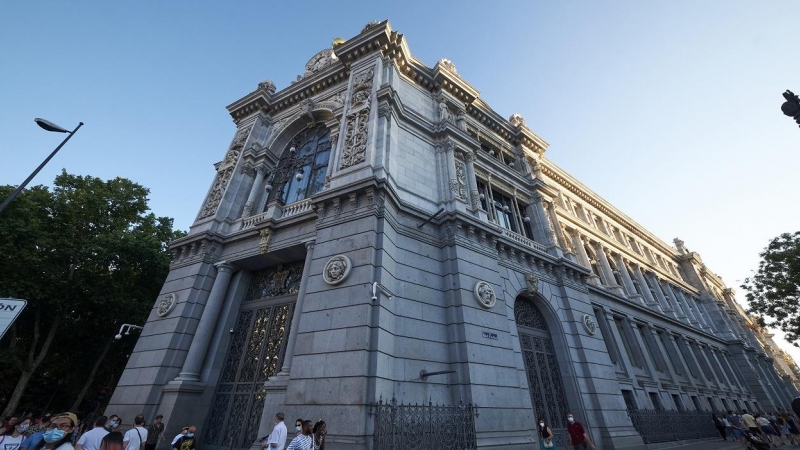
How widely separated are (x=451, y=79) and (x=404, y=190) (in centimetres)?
961

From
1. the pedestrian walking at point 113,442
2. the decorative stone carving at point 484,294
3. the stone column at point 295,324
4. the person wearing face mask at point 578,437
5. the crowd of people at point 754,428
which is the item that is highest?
the decorative stone carving at point 484,294

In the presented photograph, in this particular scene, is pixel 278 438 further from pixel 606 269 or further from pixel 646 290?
pixel 646 290

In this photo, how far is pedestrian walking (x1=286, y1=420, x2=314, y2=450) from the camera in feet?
20.0

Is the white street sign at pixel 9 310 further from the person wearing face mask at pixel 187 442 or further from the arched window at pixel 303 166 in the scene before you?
the arched window at pixel 303 166

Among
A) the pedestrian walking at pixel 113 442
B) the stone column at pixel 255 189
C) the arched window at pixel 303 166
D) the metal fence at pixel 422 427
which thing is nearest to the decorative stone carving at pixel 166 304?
the stone column at pixel 255 189

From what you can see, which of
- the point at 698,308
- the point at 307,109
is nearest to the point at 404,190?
the point at 307,109

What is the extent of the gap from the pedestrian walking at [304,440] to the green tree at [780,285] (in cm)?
3250

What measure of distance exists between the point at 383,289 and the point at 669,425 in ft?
54.0

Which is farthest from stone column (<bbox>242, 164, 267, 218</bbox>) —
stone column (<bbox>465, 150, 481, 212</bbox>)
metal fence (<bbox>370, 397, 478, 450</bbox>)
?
metal fence (<bbox>370, 397, 478, 450</bbox>)

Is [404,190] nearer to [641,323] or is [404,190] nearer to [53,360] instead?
[641,323]

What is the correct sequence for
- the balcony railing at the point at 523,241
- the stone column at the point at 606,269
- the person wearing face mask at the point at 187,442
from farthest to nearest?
the stone column at the point at 606,269 → the balcony railing at the point at 523,241 → the person wearing face mask at the point at 187,442

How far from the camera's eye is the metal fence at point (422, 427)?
27.2 feet

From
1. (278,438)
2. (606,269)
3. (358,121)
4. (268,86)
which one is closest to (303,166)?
(358,121)

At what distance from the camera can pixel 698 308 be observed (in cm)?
3478
